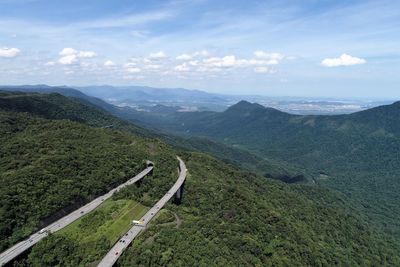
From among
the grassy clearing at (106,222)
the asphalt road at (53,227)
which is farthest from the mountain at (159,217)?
the asphalt road at (53,227)

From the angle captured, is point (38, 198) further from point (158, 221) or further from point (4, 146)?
point (4, 146)

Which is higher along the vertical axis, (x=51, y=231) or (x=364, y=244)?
(x=51, y=231)

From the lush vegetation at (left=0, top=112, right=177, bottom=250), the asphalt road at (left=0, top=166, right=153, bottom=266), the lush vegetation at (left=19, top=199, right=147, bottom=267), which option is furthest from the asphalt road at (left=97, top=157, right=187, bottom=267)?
the asphalt road at (left=0, top=166, right=153, bottom=266)

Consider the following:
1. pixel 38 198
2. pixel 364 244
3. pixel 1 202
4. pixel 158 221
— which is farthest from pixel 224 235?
pixel 364 244

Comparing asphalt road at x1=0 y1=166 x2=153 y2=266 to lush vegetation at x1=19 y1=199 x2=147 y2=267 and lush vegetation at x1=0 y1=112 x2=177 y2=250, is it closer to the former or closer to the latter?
lush vegetation at x1=0 y1=112 x2=177 y2=250

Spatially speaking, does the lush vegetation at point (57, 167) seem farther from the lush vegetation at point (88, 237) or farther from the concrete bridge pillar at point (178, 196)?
the lush vegetation at point (88, 237)

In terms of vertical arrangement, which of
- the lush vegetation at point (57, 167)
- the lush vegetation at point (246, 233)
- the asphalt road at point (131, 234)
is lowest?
the lush vegetation at point (246, 233)
